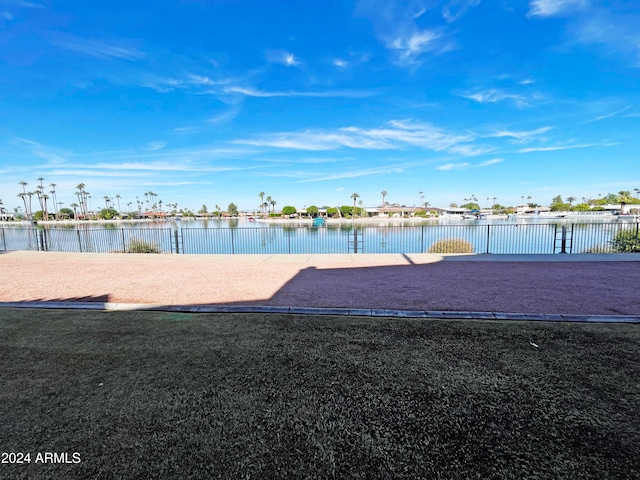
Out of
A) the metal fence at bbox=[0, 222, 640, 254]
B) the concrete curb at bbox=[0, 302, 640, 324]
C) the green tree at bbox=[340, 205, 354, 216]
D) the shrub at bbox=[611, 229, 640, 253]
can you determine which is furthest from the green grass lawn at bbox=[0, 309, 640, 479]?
the green tree at bbox=[340, 205, 354, 216]

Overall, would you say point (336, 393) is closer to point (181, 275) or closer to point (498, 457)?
point (498, 457)

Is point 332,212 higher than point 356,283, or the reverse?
point 332,212

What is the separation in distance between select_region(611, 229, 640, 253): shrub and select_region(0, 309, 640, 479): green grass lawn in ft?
47.1

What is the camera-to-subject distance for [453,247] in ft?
55.1

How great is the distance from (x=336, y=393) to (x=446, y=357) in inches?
58.6

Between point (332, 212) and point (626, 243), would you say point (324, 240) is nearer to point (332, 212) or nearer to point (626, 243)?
point (626, 243)

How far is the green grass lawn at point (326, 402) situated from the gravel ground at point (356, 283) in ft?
5.12

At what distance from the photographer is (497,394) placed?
2.91 meters

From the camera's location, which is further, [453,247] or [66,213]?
[66,213]

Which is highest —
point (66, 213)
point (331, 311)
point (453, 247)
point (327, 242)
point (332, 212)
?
point (66, 213)

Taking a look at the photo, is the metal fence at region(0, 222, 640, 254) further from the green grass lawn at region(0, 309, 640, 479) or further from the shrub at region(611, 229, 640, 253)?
the green grass lawn at region(0, 309, 640, 479)

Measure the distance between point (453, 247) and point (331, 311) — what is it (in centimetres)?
1324

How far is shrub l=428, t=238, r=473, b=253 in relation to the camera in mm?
16547

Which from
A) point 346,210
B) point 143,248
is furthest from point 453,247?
point 346,210
